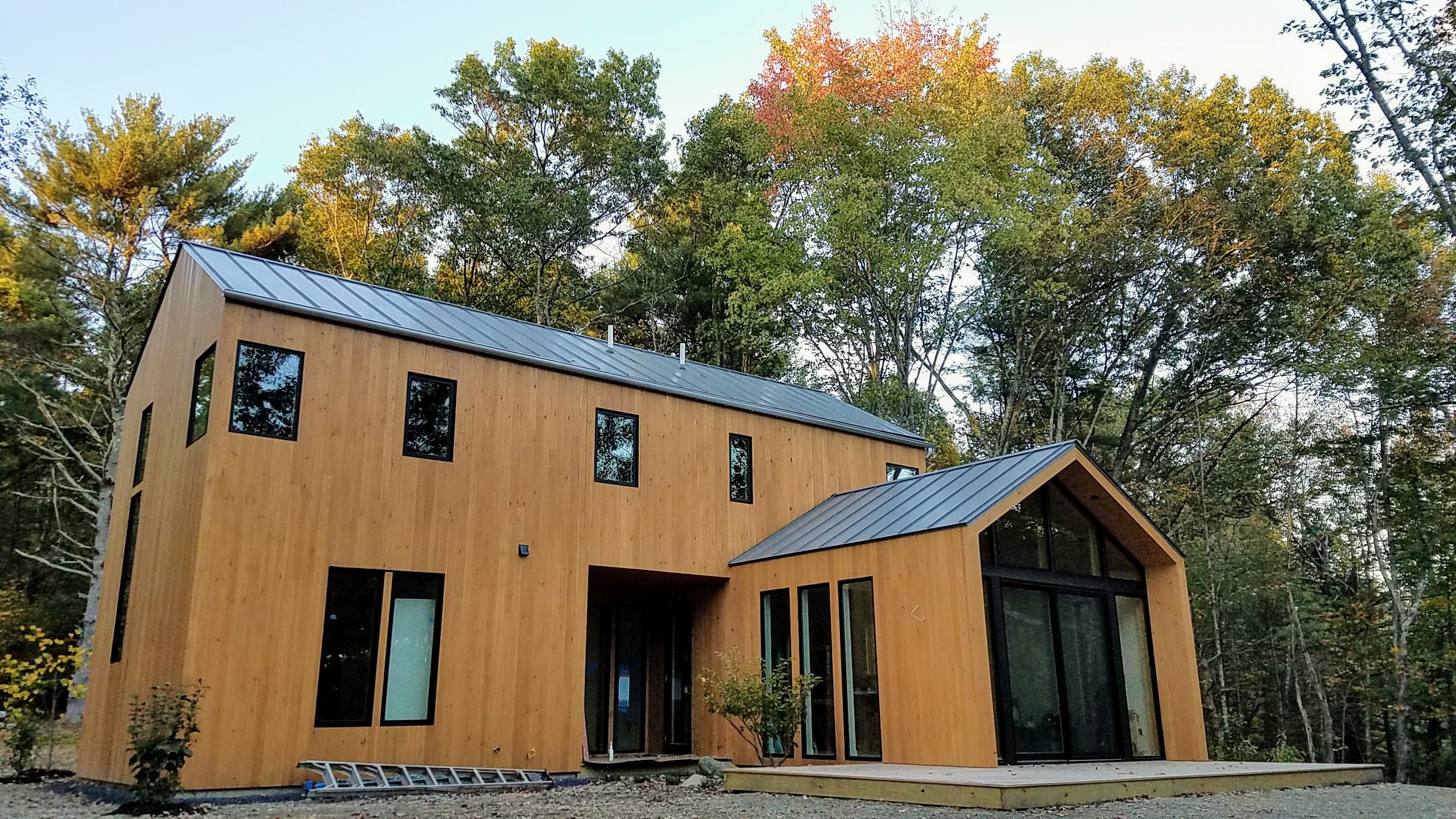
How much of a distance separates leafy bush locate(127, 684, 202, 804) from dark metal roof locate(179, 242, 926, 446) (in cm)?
374

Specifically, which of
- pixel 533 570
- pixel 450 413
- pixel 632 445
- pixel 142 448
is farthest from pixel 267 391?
pixel 632 445

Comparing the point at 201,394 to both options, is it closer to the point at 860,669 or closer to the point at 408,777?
the point at 408,777

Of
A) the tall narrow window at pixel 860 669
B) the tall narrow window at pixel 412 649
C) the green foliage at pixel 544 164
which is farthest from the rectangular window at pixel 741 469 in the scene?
the green foliage at pixel 544 164

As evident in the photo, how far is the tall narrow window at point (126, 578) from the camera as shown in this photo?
9.85 metres

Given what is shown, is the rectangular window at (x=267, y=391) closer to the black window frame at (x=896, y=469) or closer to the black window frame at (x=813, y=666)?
the black window frame at (x=813, y=666)

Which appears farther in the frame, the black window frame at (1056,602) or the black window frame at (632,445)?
the black window frame at (632,445)

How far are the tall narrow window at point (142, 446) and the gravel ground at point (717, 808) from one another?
3.62 m

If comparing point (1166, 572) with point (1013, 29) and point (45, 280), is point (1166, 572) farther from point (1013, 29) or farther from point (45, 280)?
point (45, 280)

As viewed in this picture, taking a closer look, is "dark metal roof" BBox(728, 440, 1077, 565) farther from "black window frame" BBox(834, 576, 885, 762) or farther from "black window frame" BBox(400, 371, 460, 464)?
"black window frame" BBox(400, 371, 460, 464)

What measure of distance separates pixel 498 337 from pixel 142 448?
14.8ft

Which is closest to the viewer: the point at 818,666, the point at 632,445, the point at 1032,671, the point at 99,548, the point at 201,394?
the point at 201,394

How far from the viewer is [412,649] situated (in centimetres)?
912

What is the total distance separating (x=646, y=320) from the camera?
2530 centimetres

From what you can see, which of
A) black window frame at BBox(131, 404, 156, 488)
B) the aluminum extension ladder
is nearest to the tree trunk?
black window frame at BBox(131, 404, 156, 488)
